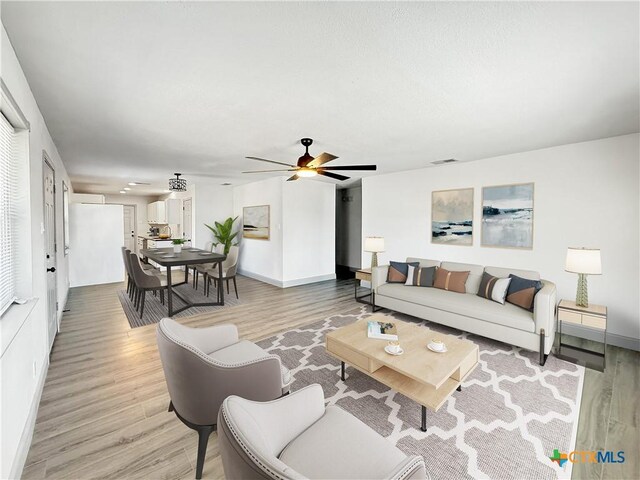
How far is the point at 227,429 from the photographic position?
90cm

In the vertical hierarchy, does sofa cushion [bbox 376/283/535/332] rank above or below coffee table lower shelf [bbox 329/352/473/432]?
above

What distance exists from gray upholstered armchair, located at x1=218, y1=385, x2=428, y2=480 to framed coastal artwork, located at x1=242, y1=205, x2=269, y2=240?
547 cm

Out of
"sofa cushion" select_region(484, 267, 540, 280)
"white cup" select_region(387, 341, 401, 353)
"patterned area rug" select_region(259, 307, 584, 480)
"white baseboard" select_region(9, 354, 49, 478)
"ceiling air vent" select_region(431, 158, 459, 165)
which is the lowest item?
"patterned area rug" select_region(259, 307, 584, 480)

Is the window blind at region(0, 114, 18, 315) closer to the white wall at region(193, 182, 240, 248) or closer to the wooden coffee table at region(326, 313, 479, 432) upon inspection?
the wooden coffee table at region(326, 313, 479, 432)

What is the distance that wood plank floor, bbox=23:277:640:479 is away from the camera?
165 cm

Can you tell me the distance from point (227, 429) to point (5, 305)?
5.92ft

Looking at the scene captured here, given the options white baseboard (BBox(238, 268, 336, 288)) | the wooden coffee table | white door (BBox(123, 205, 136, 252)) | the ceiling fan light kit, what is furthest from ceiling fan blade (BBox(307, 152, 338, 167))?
white door (BBox(123, 205, 136, 252))

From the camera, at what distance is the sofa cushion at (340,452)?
3.70 ft

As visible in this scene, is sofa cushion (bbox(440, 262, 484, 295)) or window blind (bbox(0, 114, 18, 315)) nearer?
window blind (bbox(0, 114, 18, 315))

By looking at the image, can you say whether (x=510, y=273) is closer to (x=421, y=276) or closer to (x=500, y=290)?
(x=500, y=290)

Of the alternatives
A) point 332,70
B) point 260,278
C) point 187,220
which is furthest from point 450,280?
point 187,220

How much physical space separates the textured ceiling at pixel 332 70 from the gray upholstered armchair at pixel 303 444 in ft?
5.91

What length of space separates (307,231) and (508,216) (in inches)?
154

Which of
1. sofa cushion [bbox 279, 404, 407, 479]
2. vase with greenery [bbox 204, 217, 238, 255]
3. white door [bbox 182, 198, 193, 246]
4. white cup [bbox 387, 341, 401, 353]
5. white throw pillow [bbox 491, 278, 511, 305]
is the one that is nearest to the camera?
sofa cushion [bbox 279, 404, 407, 479]
